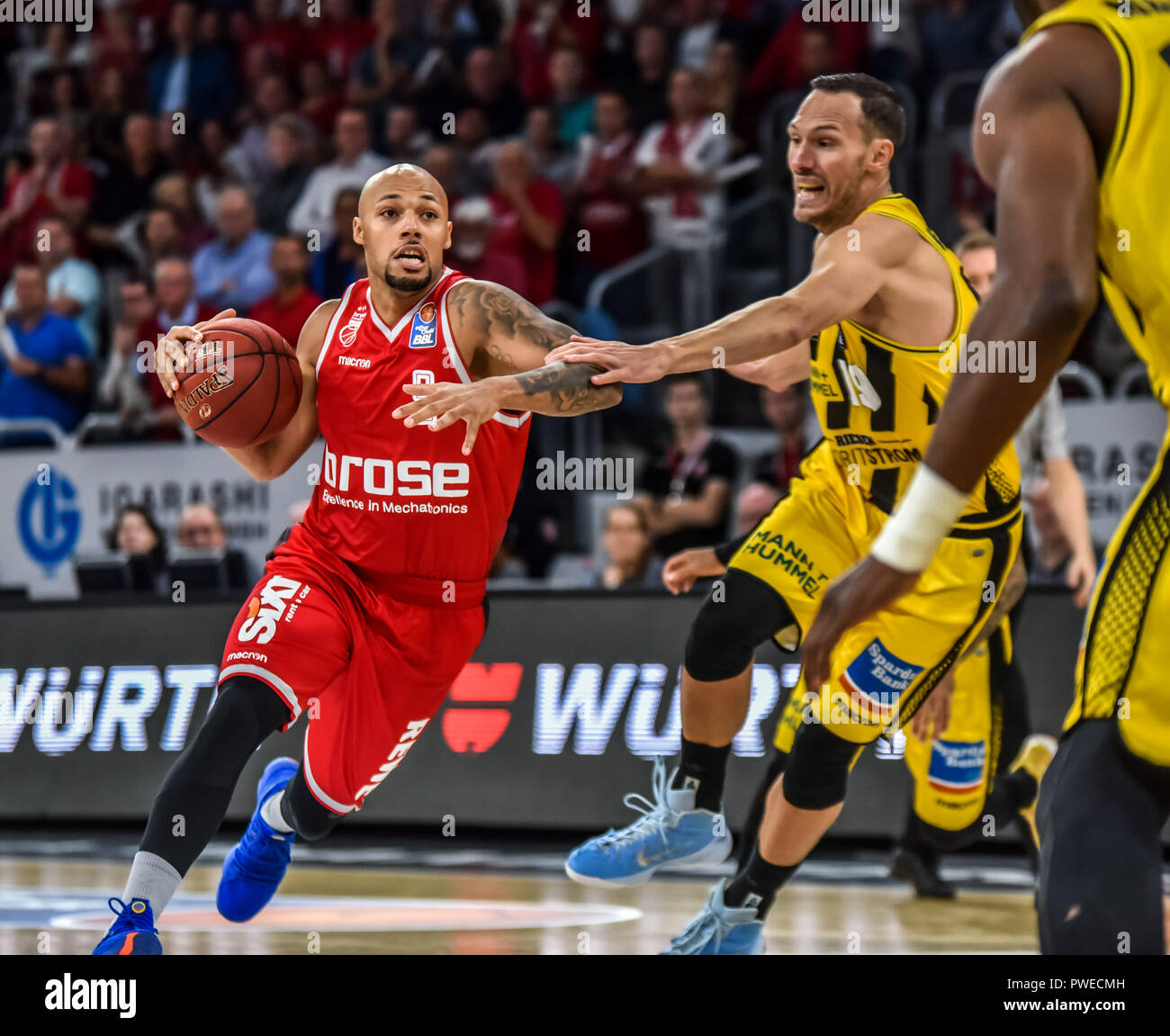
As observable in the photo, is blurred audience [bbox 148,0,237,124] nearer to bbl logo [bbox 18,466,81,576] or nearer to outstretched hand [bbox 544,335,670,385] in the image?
bbl logo [bbox 18,466,81,576]

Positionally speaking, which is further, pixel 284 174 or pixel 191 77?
pixel 191 77

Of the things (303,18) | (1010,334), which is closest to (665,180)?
(303,18)

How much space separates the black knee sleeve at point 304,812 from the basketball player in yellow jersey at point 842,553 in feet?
2.64

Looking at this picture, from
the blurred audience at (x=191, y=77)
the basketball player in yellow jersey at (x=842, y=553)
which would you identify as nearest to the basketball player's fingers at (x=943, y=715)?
the basketball player in yellow jersey at (x=842, y=553)

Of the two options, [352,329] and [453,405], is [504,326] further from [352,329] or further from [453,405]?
[453,405]

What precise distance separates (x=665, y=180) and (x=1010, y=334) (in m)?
8.08

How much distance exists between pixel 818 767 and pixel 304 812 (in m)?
1.63

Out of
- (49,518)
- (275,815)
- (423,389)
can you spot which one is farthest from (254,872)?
(49,518)

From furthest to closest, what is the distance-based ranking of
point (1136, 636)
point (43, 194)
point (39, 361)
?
point (43, 194) → point (39, 361) → point (1136, 636)

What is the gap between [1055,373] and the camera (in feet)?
7.09

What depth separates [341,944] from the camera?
5.25 m

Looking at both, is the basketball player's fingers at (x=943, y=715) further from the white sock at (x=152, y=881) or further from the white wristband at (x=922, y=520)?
the white wristband at (x=922, y=520)
